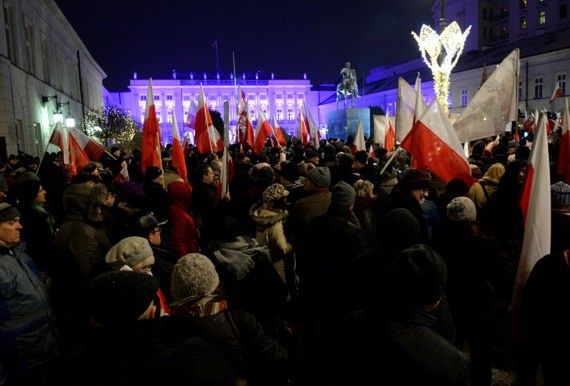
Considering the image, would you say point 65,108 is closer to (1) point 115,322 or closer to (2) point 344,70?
(2) point 344,70

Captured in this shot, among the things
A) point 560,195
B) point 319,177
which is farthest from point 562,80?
point 560,195

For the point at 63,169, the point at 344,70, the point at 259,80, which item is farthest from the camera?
the point at 259,80

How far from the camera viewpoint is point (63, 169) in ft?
31.5

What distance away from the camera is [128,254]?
3.06 m

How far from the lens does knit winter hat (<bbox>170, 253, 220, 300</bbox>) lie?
2.36 metres

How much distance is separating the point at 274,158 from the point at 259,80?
9334 centimetres

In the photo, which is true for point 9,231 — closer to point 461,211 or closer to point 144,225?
point 144,225

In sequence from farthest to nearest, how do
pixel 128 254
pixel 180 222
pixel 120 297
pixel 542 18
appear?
pixel 542 18 < pixel 180 222 < pixel 128 254 < pixel 120 297

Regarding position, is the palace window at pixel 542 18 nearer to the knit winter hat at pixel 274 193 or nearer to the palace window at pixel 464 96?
the palace window at pixel 464 96

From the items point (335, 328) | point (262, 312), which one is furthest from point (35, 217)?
point (335, 328)

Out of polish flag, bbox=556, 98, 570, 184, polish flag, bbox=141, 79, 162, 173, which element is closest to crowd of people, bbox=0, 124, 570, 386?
polish flag, bbox=556, 98, 570, 184

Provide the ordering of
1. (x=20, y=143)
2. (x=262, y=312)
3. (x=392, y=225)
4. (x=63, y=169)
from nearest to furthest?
1. (x=392, y=225)
2. (x=262, y=312)
3. (x=63, y=169)
4. (x=20, y=143)

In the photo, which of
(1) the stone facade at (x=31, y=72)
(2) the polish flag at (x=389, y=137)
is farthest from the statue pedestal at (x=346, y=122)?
(2) the polish flag at (x=389, y=137)

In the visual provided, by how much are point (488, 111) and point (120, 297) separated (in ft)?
18.7
